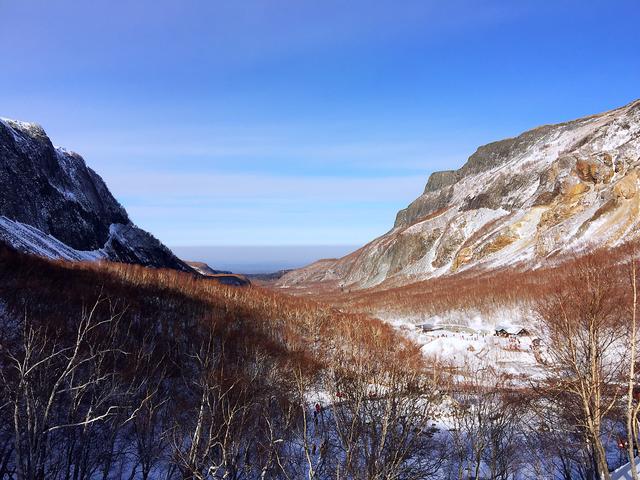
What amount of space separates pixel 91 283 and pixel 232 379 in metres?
20.6

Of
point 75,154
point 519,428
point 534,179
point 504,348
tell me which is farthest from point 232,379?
point 75,154

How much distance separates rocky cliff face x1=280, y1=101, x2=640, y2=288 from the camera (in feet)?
170

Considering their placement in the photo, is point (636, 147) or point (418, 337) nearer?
point (418, 337)

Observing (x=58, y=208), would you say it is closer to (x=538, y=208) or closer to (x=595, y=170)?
(x=538, y=208)

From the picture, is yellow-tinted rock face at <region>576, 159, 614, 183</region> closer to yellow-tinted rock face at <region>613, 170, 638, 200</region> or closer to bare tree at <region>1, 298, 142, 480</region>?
yellow-tinted rock face at <region>613, 170, 638, 200</region>

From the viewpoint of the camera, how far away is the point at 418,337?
40.2m

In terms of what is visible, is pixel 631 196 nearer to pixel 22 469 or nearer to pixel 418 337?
pixel 418 337

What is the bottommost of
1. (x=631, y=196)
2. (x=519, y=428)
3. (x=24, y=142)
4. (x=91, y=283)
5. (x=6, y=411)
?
(x=519, y=428)

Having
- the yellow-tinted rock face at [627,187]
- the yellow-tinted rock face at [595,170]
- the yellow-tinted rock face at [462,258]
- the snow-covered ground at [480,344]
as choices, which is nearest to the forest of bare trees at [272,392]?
the snow-covered ground at [480,344]

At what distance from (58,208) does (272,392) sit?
59905mm

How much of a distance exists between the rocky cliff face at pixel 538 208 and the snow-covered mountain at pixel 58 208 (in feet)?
178

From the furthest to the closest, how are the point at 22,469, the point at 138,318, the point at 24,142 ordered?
the point at 24,142 < the point at 138,318 < the point at 22,469

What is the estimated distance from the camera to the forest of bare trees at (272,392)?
9.83 meters

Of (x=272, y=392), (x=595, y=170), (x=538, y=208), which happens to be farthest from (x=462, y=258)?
(x=272, y=392)
